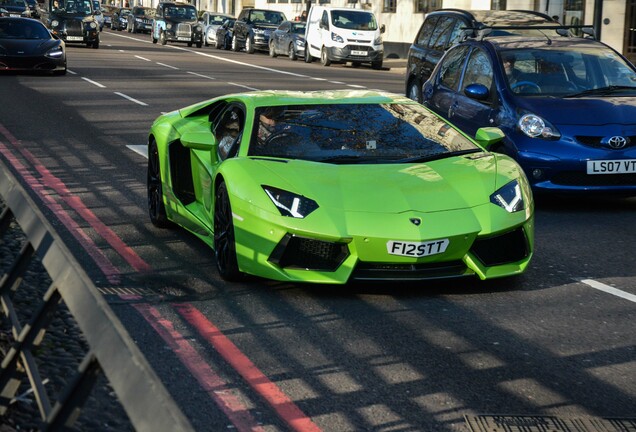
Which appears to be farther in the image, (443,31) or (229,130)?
(443,31)

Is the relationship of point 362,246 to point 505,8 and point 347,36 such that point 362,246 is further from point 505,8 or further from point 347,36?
point 505,8

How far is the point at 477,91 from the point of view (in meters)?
12.2

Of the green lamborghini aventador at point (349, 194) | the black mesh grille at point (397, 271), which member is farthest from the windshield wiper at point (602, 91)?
the black mesh grille at point (397, 271)

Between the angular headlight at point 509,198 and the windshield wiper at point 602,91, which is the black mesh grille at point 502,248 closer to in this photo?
the angular headlight at point 509,198

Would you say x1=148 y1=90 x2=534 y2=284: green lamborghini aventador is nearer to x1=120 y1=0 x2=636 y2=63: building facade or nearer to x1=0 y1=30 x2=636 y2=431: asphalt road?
x1=0 y1=30 x2=636 y2=431: asphalt road

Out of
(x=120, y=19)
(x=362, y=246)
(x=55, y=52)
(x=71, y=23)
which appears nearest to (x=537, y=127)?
(x=362, y=246)

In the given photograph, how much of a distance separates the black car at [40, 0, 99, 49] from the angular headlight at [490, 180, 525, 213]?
132ft

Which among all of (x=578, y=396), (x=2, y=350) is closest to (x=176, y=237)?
(x=578, y=396)

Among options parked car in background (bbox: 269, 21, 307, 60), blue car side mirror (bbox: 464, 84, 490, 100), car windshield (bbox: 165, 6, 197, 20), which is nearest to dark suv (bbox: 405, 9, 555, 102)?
blue car side mirror (bbox: 464, 84, 490, 100)

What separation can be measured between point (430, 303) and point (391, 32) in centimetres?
4878

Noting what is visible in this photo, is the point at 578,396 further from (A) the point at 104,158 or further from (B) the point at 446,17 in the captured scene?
(B) the point at 446,17

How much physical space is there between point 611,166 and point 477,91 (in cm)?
162

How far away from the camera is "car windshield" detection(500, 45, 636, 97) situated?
12352 mm

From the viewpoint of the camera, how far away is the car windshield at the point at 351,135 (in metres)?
8.51
